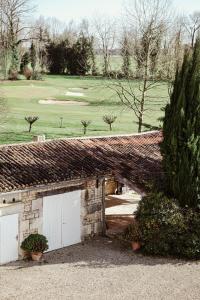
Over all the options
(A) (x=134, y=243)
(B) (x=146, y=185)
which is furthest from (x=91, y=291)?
(B) (x=146, y=185)

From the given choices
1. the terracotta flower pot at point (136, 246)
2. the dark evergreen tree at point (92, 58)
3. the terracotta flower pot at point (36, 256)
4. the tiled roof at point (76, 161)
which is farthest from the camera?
the dark evergreen tree at point (92, 58)

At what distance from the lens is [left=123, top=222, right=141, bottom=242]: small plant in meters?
19.5

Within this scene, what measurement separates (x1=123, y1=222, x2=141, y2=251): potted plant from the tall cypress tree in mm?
Result: 2147

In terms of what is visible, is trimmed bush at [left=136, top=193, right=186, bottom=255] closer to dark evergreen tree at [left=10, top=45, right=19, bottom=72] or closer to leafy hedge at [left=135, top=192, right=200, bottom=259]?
leafy hedge at [left=135, top=192, right=200, bottom=259]

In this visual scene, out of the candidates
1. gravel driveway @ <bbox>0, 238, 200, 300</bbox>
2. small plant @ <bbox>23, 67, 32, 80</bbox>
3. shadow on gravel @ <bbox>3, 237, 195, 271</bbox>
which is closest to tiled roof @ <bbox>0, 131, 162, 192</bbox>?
shadow on gravel @ <bbox>3, 237, 195, 271</bbox>

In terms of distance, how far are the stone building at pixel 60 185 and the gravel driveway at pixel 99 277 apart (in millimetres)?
1062

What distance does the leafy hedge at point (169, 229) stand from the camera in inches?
738

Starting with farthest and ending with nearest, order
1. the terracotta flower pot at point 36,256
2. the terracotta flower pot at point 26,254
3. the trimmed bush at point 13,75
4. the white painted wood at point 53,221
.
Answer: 1. the trimmed bush at point 13,75
2. the white painted wood at point 53,221
3. the terracotta flower pot at point 26,254
4. the terracotta flower pot at point 36,256

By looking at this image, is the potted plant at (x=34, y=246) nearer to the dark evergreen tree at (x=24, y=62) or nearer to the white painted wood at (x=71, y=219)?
the white painted wood at (x=71, y=219)

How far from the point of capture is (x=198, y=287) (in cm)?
1633

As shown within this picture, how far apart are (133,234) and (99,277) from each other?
3214 millimetres

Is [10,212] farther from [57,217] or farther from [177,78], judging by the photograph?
[177,78]

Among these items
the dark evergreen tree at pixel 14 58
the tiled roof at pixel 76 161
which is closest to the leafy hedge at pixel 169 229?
the tiled roof at pixel 76 161

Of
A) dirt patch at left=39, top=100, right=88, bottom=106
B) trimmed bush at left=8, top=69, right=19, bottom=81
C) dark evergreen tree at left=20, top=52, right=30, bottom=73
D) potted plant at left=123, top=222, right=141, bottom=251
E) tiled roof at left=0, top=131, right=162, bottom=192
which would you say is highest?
dark evergreen tree at left=20, top=52, right=30, bottom=73
